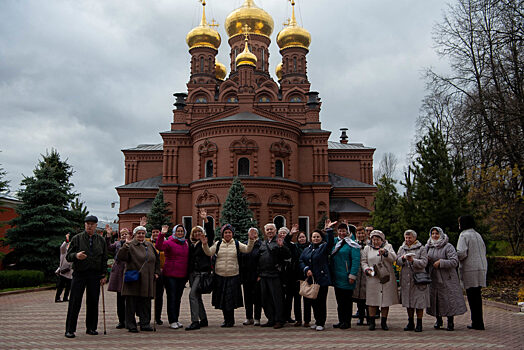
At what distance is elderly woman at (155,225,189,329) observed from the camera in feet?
27.6

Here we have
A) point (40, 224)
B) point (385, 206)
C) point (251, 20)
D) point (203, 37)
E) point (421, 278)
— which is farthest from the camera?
point (251, 20)

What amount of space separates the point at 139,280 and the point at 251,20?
125 ft

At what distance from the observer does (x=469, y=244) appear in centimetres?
830

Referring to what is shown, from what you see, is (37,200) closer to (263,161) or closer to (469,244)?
(263,161)

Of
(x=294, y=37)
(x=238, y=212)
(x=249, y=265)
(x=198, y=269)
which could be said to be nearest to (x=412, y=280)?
(x=249, y=265)

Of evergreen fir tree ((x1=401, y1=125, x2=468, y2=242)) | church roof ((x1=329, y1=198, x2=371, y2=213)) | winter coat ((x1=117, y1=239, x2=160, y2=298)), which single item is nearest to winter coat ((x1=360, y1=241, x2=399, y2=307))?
winter coat ((x1=117, y1=239, x2=160, y2=298))

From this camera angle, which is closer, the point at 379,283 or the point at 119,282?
the point at 379,283

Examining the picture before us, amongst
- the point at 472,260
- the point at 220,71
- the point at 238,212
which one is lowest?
the point at 472,260

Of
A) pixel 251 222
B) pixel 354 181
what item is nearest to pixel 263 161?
pixel 251 222

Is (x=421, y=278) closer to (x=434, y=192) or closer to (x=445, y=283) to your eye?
(x=445, y=283)

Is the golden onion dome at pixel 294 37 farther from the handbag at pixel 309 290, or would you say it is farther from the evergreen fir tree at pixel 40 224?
the handbag at pixel 309 290

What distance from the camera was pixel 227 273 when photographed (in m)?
8.48

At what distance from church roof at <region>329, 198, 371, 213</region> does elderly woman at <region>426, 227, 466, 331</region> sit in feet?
82.9

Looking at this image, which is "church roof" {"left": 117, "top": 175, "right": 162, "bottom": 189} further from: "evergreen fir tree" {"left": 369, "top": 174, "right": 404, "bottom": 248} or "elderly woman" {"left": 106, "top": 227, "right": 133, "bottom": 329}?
"elderly woman" {"left": 106, "top": 227, "right": 133, "bottom": 329}
